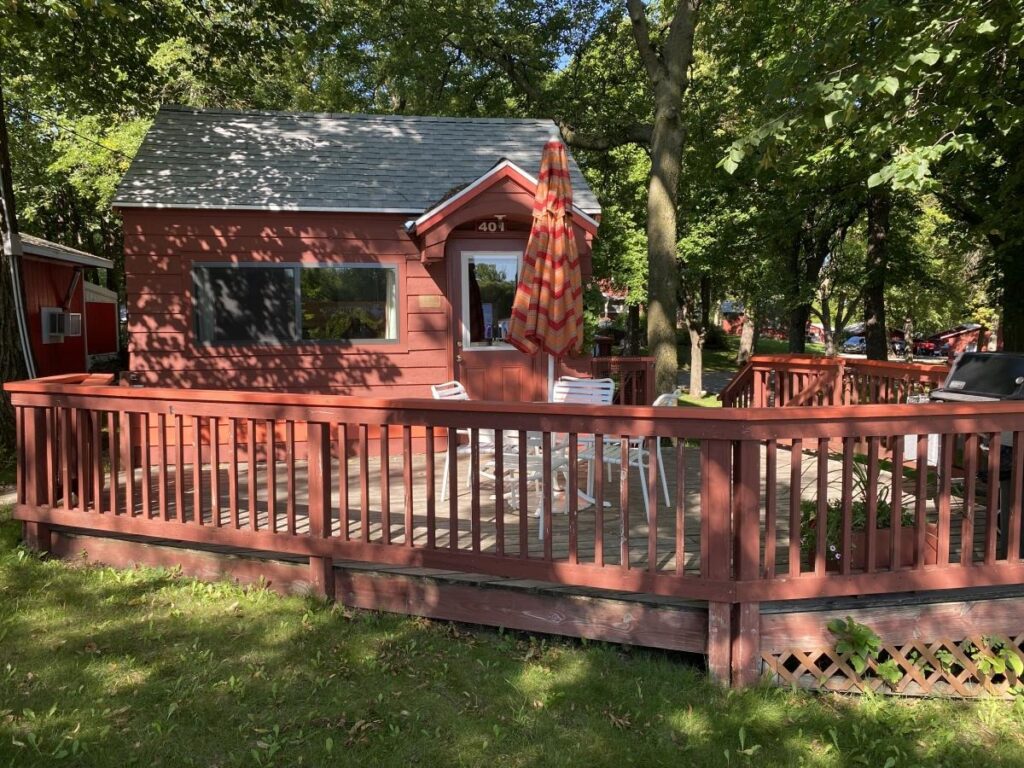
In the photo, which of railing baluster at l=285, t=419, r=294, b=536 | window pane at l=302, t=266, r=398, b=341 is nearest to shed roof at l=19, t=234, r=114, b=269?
window pane at l=302, t=266, r=398, b=341

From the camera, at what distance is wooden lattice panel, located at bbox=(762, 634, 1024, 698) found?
359 centimetres

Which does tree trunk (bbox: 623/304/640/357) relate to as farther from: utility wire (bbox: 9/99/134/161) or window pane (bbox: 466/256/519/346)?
window pane (bbox: 466/256/519/346)

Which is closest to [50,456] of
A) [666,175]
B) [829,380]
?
[829,380]

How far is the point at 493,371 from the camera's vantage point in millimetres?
8742

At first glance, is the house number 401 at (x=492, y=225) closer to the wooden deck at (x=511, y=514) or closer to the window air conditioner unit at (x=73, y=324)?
the wooden deck at (x=511, y=514)

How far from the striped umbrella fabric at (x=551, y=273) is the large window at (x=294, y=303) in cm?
296

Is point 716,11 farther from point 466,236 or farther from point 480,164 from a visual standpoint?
point 466,236

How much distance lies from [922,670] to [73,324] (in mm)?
17813

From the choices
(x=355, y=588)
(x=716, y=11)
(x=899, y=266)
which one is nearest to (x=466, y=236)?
(x=355, y=588)

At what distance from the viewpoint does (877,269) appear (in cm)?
1545

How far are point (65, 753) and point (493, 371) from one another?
6.28 meters

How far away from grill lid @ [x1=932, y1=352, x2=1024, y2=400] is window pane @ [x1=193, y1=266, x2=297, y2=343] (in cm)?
660

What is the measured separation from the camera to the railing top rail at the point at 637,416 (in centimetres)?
343

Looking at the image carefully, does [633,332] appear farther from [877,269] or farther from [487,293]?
[487,293]
